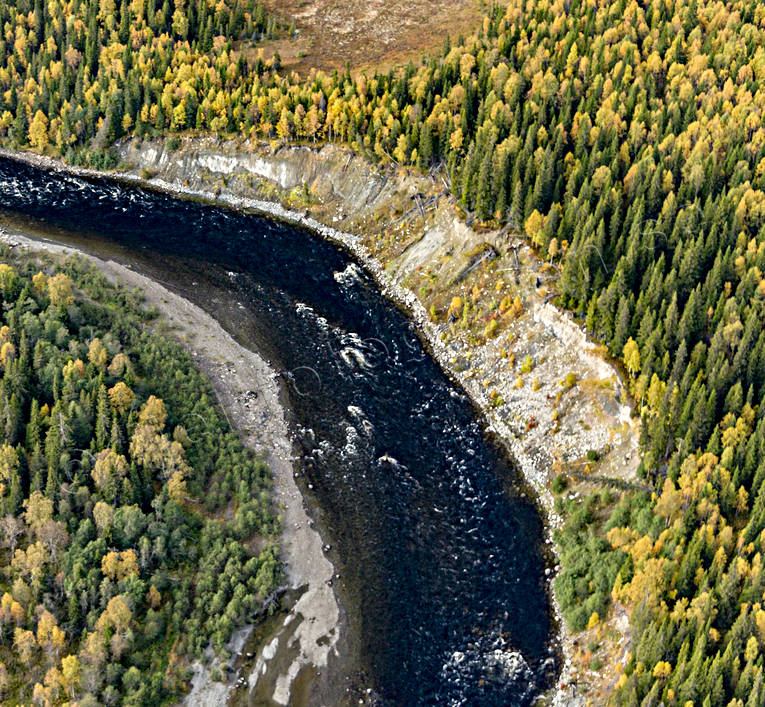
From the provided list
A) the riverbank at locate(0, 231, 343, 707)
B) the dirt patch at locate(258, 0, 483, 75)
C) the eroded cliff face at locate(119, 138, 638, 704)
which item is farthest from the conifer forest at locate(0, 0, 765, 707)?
the dirt patch at locate(258, 0, 483, 75)

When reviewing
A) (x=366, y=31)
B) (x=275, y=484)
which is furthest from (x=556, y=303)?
(x=366, y=31)

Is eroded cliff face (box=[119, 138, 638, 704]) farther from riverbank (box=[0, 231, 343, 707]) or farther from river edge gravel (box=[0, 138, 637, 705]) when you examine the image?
riverbank (box=[0, 231, 343, 707])

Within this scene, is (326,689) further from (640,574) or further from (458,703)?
(640,574)

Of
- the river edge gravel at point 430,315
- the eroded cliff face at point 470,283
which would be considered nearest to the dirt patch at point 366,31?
the eroded cliff face at point 470,283

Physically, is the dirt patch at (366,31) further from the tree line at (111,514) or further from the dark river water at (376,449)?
the tree line at (111,514)

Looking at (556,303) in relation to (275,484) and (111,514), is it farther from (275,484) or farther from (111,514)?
(111,514)

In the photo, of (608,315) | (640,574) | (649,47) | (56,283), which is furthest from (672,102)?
(56,283)
